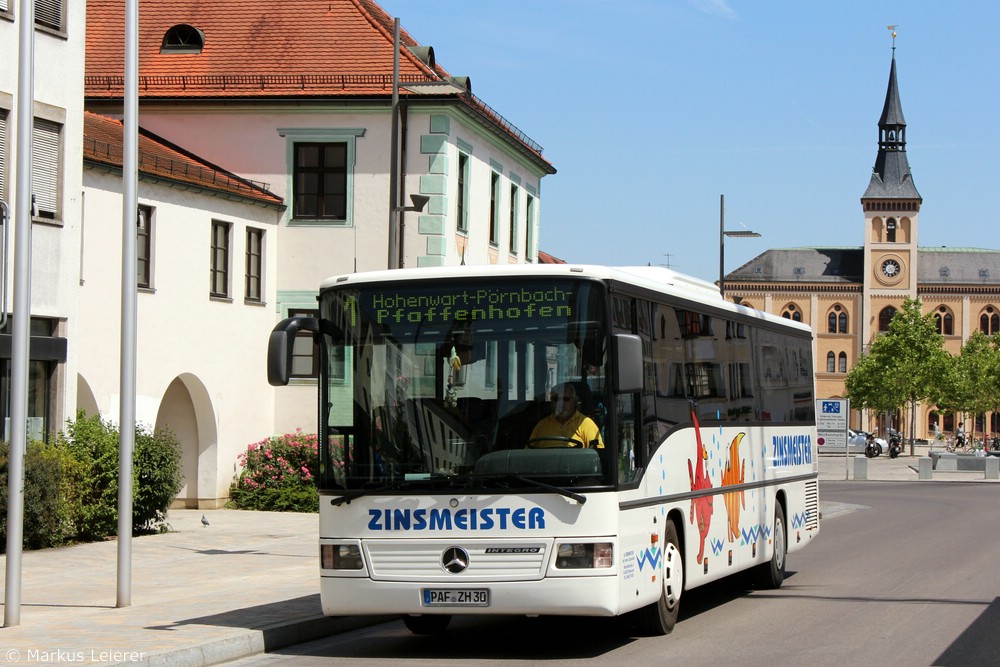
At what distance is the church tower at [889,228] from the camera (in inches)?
5901

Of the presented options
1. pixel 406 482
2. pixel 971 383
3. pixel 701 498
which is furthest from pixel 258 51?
pixel 971 383

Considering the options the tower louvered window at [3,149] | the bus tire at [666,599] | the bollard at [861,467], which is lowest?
the bollard at [861,467]

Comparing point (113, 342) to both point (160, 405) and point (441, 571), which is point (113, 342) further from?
point (441, 571)

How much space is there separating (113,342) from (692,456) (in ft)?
48.8

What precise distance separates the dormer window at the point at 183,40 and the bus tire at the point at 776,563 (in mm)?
21206

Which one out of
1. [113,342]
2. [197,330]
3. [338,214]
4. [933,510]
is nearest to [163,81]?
[338,214]

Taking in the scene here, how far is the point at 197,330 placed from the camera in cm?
2888

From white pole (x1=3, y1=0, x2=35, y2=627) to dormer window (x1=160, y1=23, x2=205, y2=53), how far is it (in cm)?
2271

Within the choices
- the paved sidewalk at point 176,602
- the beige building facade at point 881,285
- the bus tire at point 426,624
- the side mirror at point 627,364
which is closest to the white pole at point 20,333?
the paved sidewalk at point 176,602

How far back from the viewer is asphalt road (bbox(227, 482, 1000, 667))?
1142 cm

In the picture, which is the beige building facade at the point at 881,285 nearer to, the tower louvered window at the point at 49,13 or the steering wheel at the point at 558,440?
the tower louvered window at the point at 49,13

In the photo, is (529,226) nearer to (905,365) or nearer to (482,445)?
(482,445)

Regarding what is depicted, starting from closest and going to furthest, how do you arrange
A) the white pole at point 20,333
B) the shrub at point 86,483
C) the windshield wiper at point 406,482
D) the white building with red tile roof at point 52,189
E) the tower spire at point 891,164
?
the windshield wiper at point 406,482 → the white pole at point 20,333 → the shrub at point 86,483 → the white building with red tile roof at point 52,189 → the tower spire at point 891,164

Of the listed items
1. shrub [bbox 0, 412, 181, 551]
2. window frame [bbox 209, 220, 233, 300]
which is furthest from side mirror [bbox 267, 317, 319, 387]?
window frame [bbox 209, 220, 233, 300]
